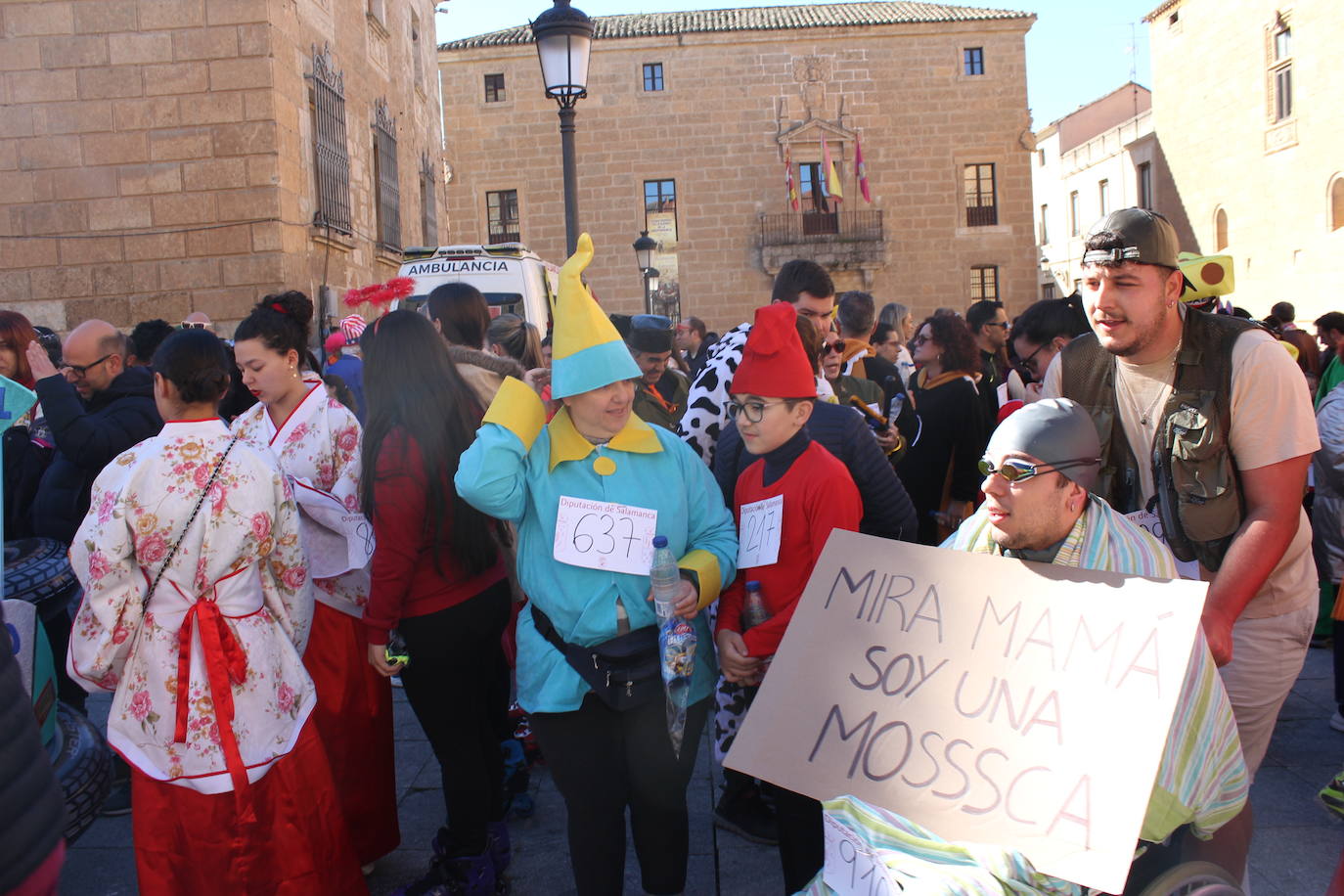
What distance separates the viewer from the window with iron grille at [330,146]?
12484mm

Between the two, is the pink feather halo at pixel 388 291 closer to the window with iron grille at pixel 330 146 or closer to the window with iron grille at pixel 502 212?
the window with iron grille at pixel 330 146

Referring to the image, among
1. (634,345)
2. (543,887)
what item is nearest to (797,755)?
(543,887)

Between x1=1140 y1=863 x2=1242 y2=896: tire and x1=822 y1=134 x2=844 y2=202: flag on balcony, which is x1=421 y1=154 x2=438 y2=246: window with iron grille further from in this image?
x1=1140 y1=863 x2=1242 y2=896: tire

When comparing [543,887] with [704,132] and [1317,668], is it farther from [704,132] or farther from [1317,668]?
[704,132]

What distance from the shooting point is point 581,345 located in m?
2.65

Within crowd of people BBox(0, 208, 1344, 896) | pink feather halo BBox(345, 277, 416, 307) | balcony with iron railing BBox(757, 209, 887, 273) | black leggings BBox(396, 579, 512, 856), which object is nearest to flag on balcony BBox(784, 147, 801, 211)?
balcony with iron railing BBox(757, 209, 887, 273)

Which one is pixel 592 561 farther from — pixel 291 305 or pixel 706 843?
pixel 291 305

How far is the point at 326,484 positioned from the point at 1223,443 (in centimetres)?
275

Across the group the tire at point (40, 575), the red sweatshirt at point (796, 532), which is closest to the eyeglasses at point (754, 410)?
the red sweatshirt at point (796, 532)

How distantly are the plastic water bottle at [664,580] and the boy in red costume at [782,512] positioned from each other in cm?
27

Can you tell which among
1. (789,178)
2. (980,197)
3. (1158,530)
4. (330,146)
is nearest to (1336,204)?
(980,197)

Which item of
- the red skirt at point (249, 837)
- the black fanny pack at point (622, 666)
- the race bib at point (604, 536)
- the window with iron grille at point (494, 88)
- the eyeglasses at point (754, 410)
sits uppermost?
the window with iron grille at point (494, 88)

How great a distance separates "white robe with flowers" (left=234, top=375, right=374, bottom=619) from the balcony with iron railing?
26.7 metres

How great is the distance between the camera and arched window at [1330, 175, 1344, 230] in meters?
23.6
